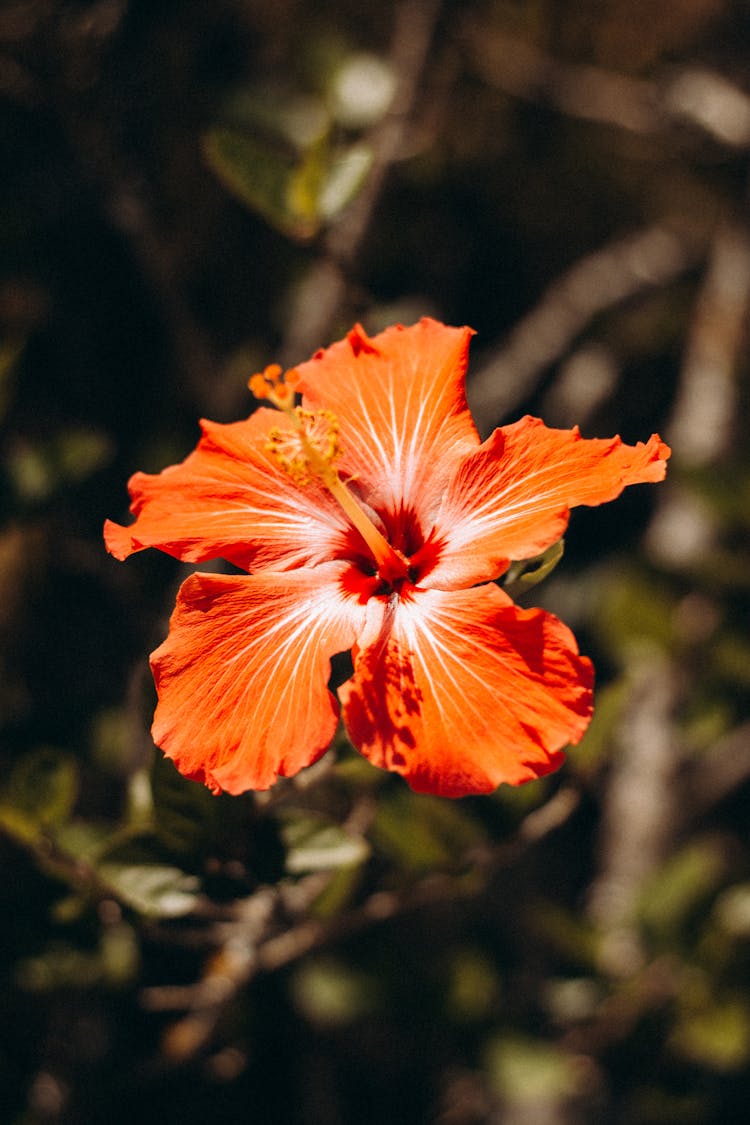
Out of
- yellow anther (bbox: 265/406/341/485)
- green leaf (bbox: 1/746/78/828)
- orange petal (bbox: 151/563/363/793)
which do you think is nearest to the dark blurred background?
green leaf (bbox: 1/746/78/828)

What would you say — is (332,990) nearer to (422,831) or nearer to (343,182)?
(422,831)

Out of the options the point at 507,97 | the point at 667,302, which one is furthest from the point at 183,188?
the point at 667,302

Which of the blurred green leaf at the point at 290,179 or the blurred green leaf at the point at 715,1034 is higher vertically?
the blurred green leaf at the point at 290,179

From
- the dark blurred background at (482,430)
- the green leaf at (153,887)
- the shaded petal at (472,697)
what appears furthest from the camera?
the dark blurred background at (482,430)

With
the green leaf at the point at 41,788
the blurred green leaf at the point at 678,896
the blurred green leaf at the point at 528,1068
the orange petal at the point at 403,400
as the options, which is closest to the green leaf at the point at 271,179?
the orange petal at the point at 403,400

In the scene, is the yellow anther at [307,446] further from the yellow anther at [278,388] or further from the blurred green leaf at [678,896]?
the blurred green leaf at [678,896]

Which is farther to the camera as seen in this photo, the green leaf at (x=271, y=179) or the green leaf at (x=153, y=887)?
the green leaf at (x=271, y=179)

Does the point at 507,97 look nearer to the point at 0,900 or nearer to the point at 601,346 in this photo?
the point at 601,346
